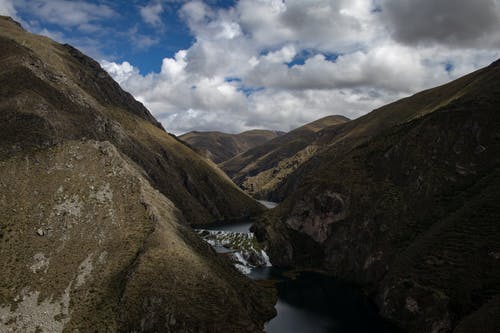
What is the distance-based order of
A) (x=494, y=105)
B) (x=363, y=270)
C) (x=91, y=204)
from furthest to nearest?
1. (x=494, y=105)
2. (x=363, y=270)
3. (x=91, y=204)

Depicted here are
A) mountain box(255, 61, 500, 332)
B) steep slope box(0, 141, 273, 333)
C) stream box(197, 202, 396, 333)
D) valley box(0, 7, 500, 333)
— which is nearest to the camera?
steep slope box(0, 141, 273, 333)

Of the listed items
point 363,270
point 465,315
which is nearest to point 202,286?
point 465,315

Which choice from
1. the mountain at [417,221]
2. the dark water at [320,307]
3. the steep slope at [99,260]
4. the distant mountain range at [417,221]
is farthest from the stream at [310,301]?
the steep slope at [99,260]

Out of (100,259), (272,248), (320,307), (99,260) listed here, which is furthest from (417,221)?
(99,260)

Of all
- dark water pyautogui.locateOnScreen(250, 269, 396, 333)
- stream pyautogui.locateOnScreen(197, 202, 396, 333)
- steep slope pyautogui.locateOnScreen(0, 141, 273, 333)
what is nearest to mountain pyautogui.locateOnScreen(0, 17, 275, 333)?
steep slope pyautogui.locateOnScreen(0, 141, 273, 333)

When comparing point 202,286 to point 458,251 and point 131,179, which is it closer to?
point 131,179

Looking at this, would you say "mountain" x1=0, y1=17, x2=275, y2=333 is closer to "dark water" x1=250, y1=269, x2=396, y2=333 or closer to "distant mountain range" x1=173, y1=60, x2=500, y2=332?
"dark water" x1=250, y1=269, x2=396, y2=333
